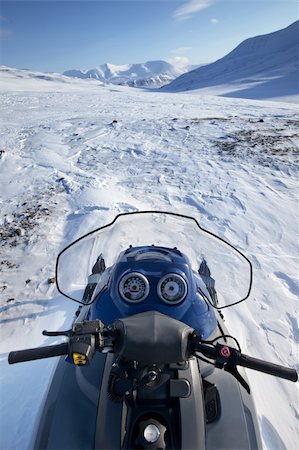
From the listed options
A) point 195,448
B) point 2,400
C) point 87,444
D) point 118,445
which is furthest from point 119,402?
point 2,400

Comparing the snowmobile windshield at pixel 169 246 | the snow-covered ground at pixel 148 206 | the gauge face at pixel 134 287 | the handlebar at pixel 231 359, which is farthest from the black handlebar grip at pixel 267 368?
the snowmobile windshield at pixel 169 246

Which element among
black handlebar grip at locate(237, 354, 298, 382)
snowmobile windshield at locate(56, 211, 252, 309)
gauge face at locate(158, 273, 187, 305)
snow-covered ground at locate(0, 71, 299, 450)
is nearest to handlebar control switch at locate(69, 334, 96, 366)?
gauge face at locate(158, 273, 187, 305)

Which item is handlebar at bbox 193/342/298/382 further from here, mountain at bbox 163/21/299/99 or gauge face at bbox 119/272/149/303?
mountain at bbox 163/21/299/99

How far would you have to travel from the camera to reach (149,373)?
156 centimetres

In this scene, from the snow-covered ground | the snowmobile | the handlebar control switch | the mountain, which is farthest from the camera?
the mountain

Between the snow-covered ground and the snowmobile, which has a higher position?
the snowmobile

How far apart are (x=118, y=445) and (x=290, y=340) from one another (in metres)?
2.60

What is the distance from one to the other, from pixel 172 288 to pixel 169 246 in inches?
→ 121

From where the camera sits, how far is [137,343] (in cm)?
142

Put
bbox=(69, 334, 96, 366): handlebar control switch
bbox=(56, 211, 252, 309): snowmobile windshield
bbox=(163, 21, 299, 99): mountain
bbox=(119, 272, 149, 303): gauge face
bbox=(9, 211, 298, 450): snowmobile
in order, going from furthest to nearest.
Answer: bbox=(163, 21, 299, 99): mountain → bbox=(56, 211, 252, 309): snowmobile windshield → bbox=(119, 272, 149, 303): gauge face → bbox=(9, 211, 298, 450): snowmobile → bbox=(69, 334, 96, 366): handlebar control switch

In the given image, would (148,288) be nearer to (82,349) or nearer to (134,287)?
(134,287)

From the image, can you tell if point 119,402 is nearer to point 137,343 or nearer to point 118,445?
point 118,445

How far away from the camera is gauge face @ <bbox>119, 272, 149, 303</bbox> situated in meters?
1.82

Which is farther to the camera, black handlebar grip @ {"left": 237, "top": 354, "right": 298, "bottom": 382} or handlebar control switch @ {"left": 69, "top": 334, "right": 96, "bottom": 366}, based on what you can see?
black handlebar grip @ {"left": 237, "top": 354, "right": 298, "bottom": 382}
